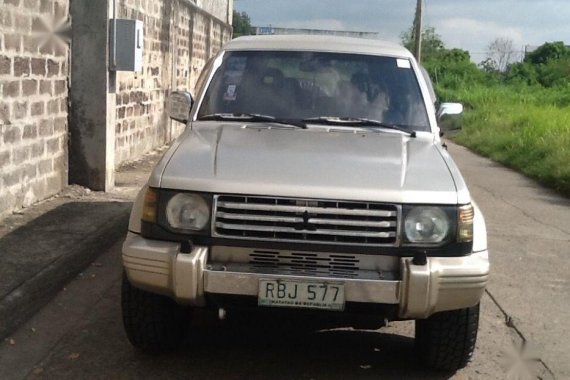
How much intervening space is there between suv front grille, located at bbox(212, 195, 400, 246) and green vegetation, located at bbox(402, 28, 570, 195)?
9.14m

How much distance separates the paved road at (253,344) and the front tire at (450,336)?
0.17 meters

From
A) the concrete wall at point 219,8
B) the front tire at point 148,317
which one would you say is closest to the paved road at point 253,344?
the front tire at point 148,317

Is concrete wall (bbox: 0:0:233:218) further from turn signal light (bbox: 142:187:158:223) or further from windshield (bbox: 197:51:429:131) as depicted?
turn signal light (bbox: 142:187:158:223)


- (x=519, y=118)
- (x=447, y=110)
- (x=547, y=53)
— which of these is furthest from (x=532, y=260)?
(x=547, y=53)

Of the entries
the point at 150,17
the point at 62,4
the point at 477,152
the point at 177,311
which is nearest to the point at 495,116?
the point at 477,152

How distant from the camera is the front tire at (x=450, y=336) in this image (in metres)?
4.39

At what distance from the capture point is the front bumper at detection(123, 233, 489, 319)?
4027 millimetres

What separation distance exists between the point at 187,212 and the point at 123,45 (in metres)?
5.35

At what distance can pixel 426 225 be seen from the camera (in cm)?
414

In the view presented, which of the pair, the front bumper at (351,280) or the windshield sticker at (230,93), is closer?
the front bumper at (351,280)

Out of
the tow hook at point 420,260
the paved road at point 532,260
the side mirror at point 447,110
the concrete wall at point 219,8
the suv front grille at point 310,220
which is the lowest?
the paved road at point 532,260

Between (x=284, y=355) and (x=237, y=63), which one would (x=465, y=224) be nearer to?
(x=284, y=355)

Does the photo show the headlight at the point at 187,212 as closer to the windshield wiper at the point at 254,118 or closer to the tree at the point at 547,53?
the windshield wiper at the point at 254,118

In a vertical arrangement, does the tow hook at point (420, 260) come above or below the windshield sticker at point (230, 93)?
below
